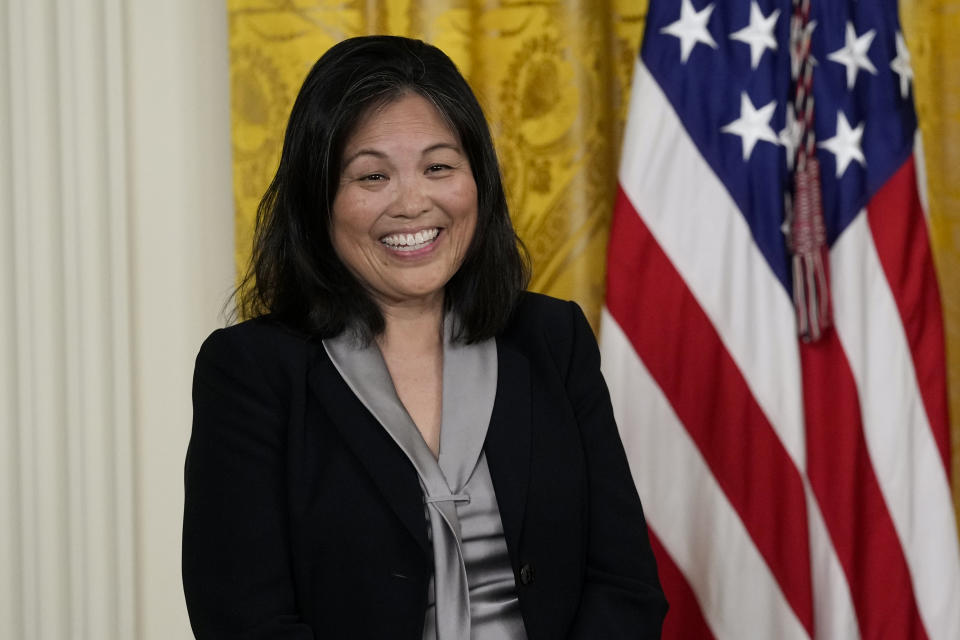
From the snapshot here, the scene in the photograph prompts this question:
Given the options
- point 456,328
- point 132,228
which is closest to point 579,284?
point 456,328

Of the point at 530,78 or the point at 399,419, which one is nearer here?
the point at 399,419

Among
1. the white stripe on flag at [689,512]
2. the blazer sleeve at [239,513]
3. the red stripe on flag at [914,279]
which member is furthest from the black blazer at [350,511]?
the red stripe on flag at [914,279]

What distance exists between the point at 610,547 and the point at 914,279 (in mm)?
984

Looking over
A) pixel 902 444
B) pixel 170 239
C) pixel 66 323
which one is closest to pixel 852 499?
pixel 902 444

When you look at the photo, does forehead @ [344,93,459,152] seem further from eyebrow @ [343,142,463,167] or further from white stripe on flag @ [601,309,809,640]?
white stripe on flag @ [601,309,809,640]

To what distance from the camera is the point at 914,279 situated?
2.13 meters

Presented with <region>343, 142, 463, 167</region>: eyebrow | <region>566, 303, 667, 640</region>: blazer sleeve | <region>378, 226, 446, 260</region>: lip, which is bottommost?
<region>566, 303, 667, 640</region>: blazer sleeve

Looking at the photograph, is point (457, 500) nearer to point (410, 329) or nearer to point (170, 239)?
point (410, 329)

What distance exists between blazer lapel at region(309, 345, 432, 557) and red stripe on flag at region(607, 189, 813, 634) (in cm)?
84

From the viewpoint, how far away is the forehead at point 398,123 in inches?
59.7

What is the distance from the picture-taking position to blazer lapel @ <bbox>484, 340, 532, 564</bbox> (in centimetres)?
150

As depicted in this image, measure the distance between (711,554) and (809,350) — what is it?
487mm

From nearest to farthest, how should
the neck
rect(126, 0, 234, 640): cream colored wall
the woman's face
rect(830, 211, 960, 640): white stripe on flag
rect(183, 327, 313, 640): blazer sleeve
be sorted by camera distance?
rect(183, 327, 313, 640): blazer sleeve → the woman's face → the neck → rect(830, 211, 960, 640): white stripe on flag → rect(126, 0, 234, 640): cream colored wall

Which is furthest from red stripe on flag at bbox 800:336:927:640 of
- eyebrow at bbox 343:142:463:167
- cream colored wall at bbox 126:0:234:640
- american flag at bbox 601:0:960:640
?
cream colored wall at bbox 126:0:234:640
